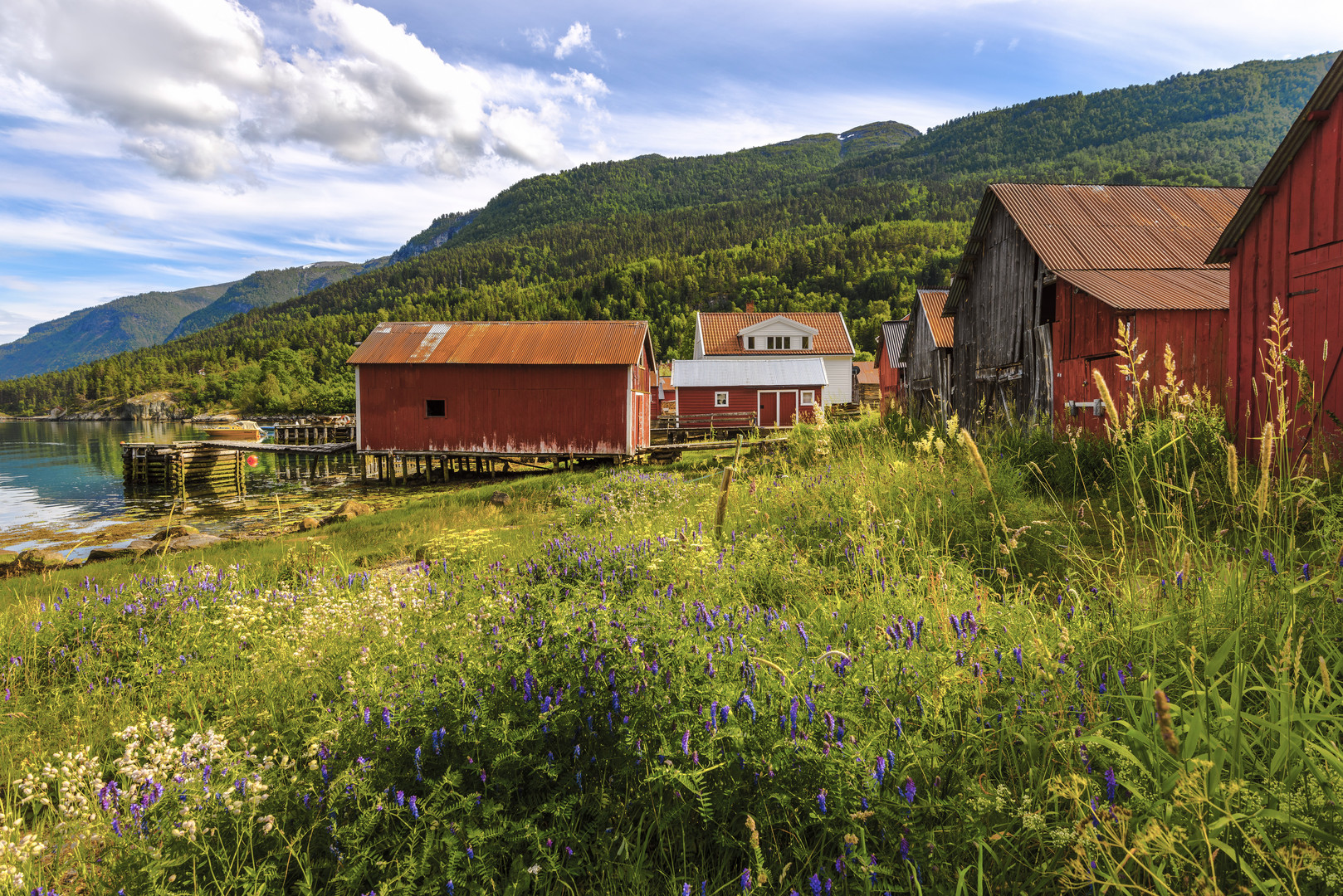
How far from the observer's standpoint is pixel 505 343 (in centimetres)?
2714

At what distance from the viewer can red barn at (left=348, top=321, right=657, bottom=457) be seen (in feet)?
86.5

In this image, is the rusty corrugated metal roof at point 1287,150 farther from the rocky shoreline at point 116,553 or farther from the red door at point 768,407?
the red door at point 768,407

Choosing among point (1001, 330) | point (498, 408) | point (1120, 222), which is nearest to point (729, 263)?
point (498, 408)

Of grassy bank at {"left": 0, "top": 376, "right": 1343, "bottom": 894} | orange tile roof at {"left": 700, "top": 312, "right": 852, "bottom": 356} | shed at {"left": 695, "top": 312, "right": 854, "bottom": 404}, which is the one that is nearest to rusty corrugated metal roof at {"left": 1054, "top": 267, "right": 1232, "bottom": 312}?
grassy bank at {"left": 0, "top": 376, "right": 1343, "bottom": 894}

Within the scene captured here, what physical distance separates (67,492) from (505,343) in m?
20.3

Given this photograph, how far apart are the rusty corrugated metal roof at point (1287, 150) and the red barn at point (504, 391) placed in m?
19.6

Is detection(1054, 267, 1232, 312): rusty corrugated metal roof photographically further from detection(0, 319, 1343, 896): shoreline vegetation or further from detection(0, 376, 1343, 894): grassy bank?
detection(0, 319, 1343, 896): shoreline vegetation

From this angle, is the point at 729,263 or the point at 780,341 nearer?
the point at 780,341

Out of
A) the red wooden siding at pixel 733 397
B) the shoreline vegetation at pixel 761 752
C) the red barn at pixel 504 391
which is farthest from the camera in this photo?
the red wooden siding at pixel 733 397

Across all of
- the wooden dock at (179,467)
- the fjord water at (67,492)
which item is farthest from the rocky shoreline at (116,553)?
the wooden dock at (179,467)

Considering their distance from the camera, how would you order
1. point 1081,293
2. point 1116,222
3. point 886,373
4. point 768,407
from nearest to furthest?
point 1081,293
point 1116,222
point 768,407
point 886,373

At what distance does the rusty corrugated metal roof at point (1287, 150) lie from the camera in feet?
22.4

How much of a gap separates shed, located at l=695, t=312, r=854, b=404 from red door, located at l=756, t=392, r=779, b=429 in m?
12.5

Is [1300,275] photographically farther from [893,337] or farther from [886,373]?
[886,373]
